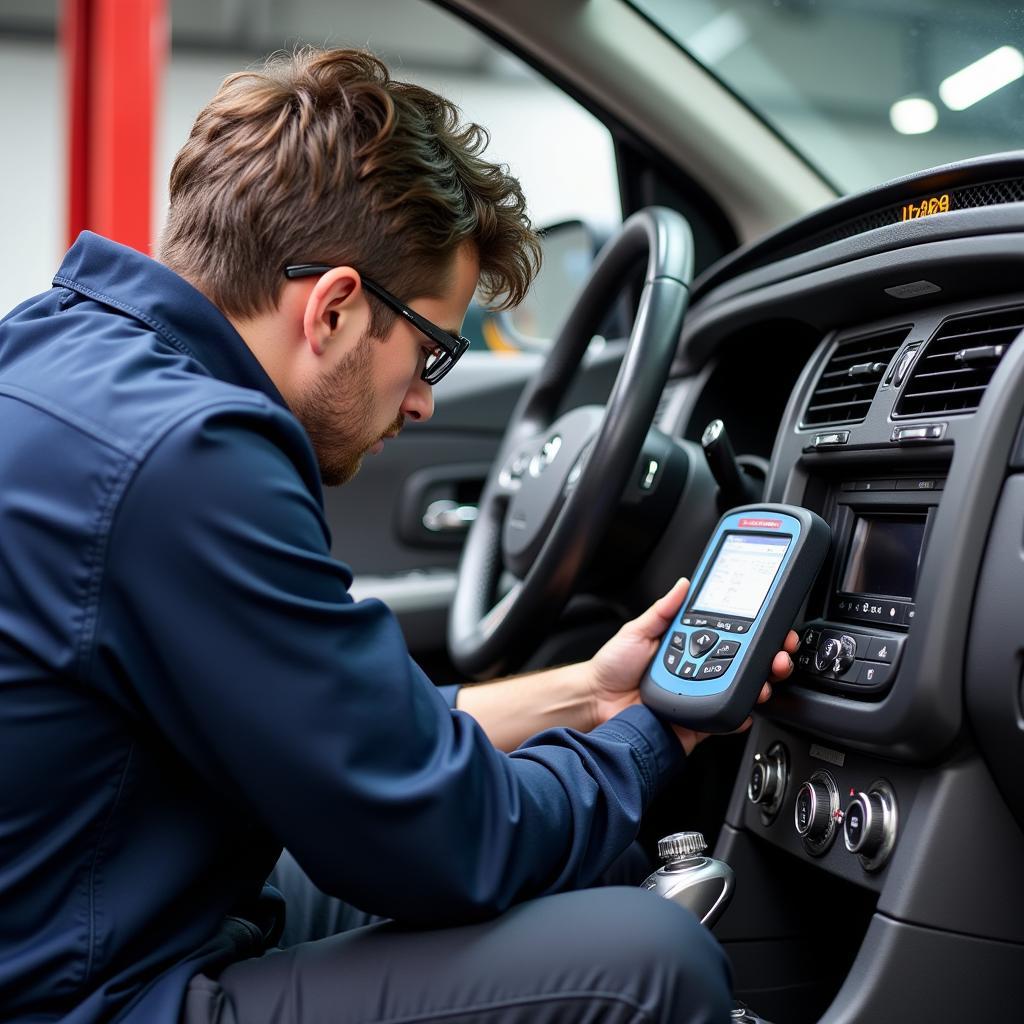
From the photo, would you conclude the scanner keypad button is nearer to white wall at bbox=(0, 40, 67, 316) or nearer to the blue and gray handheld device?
the blue and gray handheld device

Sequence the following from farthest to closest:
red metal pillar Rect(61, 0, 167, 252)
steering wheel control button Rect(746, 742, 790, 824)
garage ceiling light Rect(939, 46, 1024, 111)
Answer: red metal pillar Rect(61, 0, 167, 252) → garage ceiling light Rect(939, 46, 1024, 111) → steering wheel control button Rect(746, 742, 790, 824)

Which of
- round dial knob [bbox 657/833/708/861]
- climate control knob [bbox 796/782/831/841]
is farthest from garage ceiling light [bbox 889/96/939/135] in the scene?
round dial knob [bbox 657/833/708/861]

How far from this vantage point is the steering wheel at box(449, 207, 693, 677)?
1.19 metres

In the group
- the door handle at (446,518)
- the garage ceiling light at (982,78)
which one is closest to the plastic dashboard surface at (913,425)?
the garage ceiling light at (982,78)

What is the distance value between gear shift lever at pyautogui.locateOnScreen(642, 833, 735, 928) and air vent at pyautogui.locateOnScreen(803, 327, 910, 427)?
0.44 metres

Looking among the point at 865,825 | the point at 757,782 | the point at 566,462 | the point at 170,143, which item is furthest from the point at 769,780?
the point at 170,143

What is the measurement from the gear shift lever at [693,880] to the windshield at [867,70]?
83cm

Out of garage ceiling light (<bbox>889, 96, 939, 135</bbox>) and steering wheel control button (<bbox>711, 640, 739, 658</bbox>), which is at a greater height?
garage ceiling light (<bbox>889, 96, 939, 135</bbox>)

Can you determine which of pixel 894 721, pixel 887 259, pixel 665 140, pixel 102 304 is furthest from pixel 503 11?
pixel 894 721

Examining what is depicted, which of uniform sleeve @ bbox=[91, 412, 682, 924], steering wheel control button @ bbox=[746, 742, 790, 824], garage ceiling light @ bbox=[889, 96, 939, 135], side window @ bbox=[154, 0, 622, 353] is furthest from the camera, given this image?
side window @ bbox=[154, 0, 622, 353]

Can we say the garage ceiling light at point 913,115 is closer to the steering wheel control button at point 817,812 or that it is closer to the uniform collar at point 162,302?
the steering wheel control button at point 817,812

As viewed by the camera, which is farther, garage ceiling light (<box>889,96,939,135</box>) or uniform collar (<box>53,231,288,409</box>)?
garage ceiling light (<box>889,96,939,135</box>)

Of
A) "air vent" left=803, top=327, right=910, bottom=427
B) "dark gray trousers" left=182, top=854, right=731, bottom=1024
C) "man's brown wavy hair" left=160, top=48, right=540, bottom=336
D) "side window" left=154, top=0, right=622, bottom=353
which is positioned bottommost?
"dark gray trousers" left=182, top=854, right=731, bottom=1024

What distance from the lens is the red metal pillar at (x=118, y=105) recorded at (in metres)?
2.07
